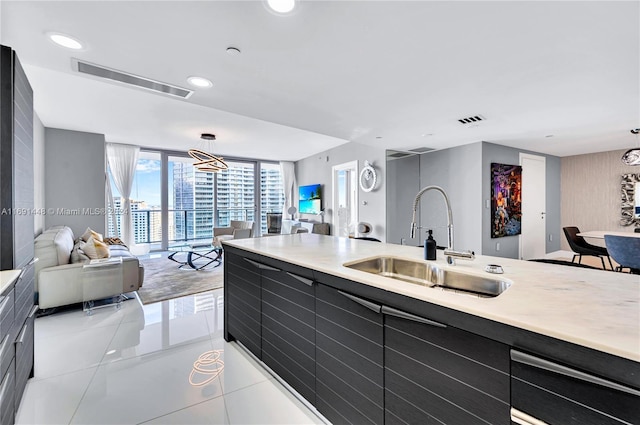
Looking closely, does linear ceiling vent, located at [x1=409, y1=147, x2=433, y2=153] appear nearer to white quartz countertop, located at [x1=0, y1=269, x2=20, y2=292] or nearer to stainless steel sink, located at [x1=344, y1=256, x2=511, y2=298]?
stainless steel sink, located at [x1=344, y1=256, x2=511, y2=298]

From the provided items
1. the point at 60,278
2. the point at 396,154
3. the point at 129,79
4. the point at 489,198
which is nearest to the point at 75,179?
the point at 60,278

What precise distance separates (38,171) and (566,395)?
21.1 feet

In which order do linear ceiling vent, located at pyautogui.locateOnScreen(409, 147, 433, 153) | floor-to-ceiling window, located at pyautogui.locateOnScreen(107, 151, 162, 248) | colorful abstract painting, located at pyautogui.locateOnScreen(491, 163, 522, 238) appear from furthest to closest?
floor-to-ceiling window, located at pyautogui.locateOnScreen(107, 151, 162, 248)
linear ceiling vent, located at pyautogui.locateOnScreen(409, 147, 433, 153)
colorful abstract painting, located at pyautogui.locateOnScreen(491, 163, 522, 238)

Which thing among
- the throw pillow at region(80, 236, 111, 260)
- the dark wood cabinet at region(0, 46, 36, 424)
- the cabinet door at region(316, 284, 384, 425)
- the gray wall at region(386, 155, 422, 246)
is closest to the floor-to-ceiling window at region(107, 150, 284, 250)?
the throw pillow at region(80, 236, 111, 260)

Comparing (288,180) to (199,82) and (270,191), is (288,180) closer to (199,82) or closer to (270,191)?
(270,191)

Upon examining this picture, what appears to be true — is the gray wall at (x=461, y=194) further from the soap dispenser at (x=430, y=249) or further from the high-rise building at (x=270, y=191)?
the high-rise building at (x=270, y=191)

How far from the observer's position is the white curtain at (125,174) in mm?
6262

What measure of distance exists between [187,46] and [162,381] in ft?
7.59

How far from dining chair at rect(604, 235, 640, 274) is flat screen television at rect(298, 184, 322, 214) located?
17.5ft

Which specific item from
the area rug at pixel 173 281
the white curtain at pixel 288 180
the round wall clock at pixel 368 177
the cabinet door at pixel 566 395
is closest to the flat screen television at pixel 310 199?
the white curtain at pixel 288 180

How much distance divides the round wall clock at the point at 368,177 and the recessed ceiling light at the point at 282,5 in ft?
14.5

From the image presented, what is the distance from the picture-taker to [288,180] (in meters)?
8.75

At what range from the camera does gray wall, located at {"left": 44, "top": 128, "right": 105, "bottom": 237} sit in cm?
502

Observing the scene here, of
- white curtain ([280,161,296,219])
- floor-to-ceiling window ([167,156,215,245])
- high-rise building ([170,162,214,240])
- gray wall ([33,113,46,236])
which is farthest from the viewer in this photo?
white curtain ([280,161,296,219])
